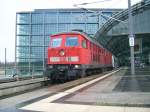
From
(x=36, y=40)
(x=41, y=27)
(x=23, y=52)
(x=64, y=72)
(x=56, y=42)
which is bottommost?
(x=64, y=72)

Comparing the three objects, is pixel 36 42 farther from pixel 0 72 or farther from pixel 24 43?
pixel 0 72

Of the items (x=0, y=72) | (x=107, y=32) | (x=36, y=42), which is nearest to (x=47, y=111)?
(x=0, y=72)

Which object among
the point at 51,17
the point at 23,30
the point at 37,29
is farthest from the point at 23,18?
the point at 51,17

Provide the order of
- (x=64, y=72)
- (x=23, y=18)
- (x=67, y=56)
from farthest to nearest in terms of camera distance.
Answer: (x=23, y=18), (x=67, y=56), (x=64, y=72)

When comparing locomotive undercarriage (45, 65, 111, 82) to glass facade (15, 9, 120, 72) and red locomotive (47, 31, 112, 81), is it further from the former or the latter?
glass facade (15, 9, 120, 72)

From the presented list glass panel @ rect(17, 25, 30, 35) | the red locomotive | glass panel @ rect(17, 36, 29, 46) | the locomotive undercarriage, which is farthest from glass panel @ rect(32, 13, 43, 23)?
the locomotive undercarriage

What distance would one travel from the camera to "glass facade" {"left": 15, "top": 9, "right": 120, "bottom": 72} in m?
74.9

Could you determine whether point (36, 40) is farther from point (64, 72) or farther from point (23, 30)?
point (64, 72)

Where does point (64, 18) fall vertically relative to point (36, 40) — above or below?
above

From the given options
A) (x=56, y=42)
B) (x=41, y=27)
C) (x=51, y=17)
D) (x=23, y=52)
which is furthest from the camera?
(x=23, y=52)

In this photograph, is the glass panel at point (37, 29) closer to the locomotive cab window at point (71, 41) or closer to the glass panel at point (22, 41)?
the glass panel at point (22, 41)

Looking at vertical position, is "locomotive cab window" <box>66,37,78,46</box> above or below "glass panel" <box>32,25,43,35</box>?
below

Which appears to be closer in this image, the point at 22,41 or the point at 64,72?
the point at 64,72

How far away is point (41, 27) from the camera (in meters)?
77.7
